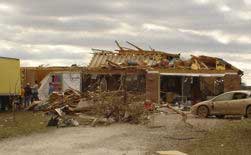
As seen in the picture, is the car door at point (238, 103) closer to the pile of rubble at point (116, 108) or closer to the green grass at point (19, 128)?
the pile of rubble at point (116, 108)

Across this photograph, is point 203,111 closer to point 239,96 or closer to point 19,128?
point 239,96

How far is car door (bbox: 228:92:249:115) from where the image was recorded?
99.7 feet

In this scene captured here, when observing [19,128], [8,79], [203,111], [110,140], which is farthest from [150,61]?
[110,140]

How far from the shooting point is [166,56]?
49500 millimetres

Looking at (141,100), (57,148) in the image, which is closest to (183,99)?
(141,100)

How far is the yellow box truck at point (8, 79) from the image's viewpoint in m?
37.9

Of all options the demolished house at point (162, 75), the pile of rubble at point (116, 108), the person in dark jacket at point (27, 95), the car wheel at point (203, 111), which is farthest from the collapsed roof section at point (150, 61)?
the pile of rubble at point (116, 108)

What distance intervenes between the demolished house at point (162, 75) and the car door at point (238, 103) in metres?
13.0

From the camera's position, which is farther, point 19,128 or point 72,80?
point 72,80

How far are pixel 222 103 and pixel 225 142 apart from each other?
11.8 m

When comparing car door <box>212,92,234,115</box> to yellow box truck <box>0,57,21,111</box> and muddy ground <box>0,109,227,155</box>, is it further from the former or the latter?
yellow box truck <box>0,57,21,111</box>

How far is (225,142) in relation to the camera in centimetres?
1942

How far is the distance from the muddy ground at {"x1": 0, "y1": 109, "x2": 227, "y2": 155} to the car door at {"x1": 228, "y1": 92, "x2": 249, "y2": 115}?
413 cm

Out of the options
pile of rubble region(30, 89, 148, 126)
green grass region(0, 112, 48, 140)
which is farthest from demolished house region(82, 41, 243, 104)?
green grass region(0, 112, 48, 140)
